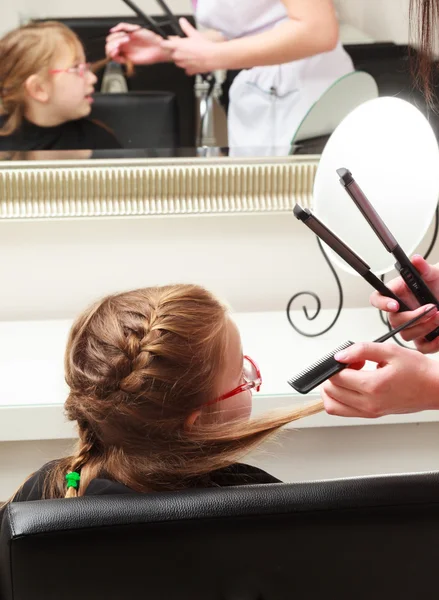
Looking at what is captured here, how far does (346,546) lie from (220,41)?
4.45 feet

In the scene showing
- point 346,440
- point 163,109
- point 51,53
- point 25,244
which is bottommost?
point 346,440

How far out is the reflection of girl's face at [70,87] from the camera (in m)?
1.68

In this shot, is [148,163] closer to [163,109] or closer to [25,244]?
[163,109]

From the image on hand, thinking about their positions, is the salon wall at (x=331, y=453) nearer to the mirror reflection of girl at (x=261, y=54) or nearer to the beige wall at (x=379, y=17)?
the mirror reflection of girl at (x=261, y=54)

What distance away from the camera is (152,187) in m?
1.75

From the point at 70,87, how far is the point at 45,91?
5 cm

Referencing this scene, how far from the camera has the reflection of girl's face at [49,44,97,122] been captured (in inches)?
66.1

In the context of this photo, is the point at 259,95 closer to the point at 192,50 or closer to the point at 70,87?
the point at 192,50

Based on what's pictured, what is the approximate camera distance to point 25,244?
1811mm

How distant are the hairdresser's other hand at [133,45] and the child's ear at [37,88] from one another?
0.15 m

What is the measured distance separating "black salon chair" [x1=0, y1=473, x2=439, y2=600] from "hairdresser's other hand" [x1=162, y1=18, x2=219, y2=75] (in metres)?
1.31

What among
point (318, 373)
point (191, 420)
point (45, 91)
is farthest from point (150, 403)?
point (45, 91)

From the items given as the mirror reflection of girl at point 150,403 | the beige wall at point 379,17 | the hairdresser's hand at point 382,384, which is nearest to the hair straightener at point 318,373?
the hairdresser's hand at point 382,384

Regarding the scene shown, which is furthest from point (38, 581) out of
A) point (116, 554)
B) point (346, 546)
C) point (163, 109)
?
point (163, 109)
